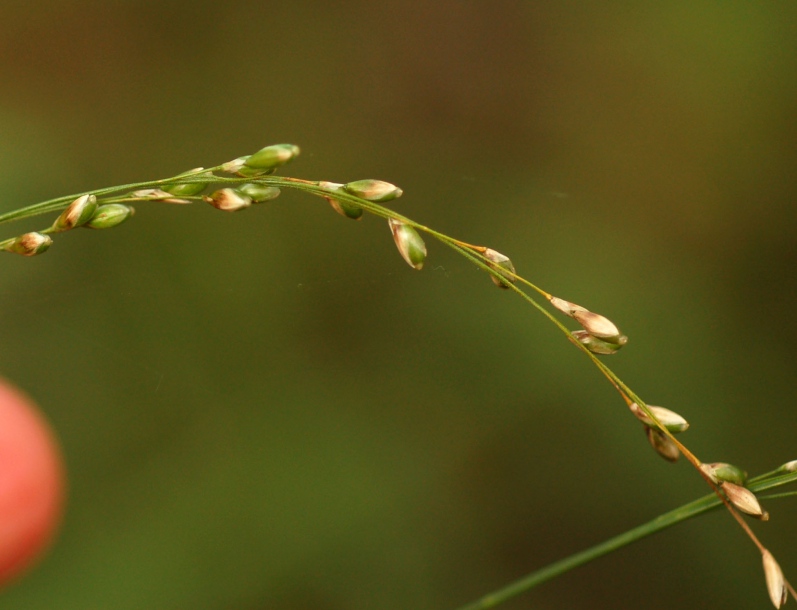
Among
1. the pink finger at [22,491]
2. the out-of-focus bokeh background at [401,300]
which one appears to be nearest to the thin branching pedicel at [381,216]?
the pink finger at [22,491]

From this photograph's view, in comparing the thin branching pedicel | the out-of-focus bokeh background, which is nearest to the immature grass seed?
the thin branching pedicel

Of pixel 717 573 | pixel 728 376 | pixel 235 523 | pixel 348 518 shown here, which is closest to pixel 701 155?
pixel 728 376

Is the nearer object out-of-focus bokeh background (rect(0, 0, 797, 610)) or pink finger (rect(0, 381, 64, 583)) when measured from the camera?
pink finger (rect(0, 381, 64, 583))

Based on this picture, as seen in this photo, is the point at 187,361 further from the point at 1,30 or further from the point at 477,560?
the point at 1,30

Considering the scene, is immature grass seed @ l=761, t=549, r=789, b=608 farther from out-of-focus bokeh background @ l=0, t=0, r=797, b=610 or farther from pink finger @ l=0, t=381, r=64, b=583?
out-of-focus bokeh background @ l=0, t=0, r=797, b=610

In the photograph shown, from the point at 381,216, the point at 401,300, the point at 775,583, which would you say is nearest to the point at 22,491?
the point at 381,216

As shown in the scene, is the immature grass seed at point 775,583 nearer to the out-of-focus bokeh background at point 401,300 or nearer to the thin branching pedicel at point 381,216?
the thin branching pedicel at point 381,216

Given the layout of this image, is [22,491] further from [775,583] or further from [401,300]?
[401,300]
